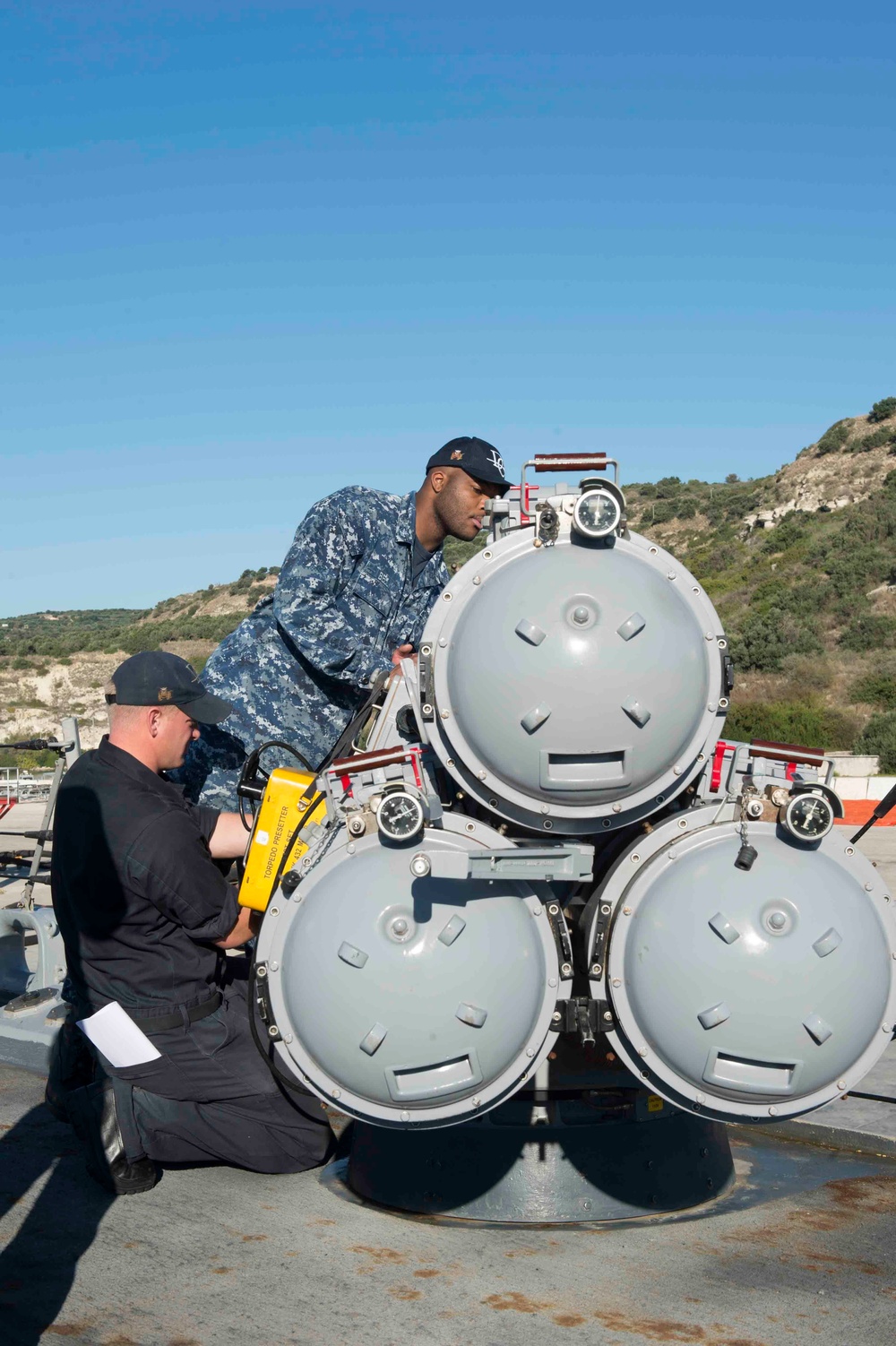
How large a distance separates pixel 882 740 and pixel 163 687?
24.1 meters

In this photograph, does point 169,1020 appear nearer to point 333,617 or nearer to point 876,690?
point 333,617

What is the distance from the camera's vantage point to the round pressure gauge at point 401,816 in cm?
344

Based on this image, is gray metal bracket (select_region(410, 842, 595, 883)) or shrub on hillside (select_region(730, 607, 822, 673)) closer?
gray metal bracket (select_region(410, 842, 595, 883))

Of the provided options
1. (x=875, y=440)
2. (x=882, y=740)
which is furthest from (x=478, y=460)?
(x=875, y=440)

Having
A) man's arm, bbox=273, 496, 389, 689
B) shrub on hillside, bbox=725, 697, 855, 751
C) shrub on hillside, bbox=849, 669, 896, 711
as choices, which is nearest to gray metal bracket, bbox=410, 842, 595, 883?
man's arm, bbox=273, 496, 389, 689

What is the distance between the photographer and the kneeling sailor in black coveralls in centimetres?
425

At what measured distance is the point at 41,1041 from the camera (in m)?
5.86

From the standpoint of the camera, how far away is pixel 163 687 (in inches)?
180

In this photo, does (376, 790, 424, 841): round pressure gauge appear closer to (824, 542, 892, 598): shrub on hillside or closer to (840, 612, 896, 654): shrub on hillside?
(840, 612, 896, 654): shrub on hillside

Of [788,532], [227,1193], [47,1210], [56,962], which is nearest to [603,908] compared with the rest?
[227,1193]

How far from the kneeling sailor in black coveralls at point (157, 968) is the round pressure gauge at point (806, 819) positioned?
195 centimetres

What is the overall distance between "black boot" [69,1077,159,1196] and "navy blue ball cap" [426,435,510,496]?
2.63 meters

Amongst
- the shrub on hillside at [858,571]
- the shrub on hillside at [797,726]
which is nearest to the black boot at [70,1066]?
the shrub on hillside at [797,726]

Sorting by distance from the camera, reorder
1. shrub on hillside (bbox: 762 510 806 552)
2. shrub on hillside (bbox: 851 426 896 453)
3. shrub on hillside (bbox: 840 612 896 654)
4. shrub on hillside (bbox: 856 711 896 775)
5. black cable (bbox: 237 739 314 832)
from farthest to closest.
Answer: shrub on hillside (bbox: 851 426 896 453), shrub on hillside (bbox: 762 510 806 552), shrub on hillside (bbox: 840 612 896 654), shrub on hillside (bbox: 856 711 896 775), black cable (bbox: 237 739 314 832)
